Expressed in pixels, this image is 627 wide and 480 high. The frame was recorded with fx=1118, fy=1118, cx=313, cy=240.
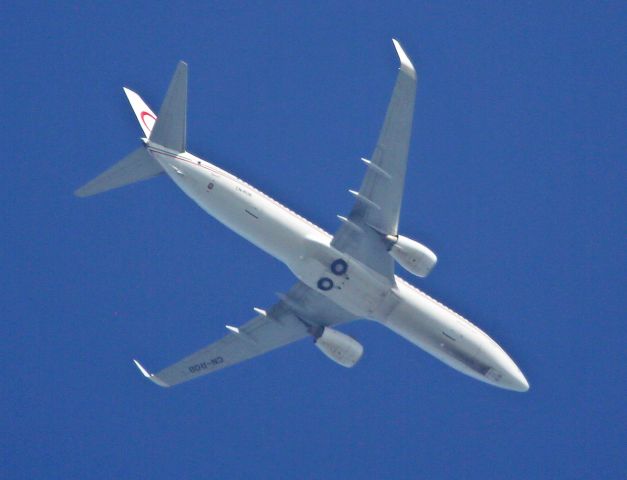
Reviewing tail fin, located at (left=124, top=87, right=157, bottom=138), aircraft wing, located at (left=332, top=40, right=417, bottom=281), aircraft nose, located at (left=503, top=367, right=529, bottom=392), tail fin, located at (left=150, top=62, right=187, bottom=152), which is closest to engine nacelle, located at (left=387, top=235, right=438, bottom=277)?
aircraft wing, located at (left=332, top=40, right=417, bottom=281)

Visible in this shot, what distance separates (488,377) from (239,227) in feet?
A: 45.3

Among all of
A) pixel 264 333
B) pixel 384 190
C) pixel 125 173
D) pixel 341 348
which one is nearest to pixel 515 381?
pixel 341 348

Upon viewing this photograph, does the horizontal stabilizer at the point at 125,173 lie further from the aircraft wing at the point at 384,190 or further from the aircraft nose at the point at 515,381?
the aircraft nose at the point at 515,381

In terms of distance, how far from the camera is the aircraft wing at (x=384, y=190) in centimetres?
4447

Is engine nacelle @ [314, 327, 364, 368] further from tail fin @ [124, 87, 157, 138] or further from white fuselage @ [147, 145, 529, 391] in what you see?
tail fin @ [124, 87, 157, 138]

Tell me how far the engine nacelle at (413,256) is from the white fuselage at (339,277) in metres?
1.93

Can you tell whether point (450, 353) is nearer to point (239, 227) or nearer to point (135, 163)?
point (239, 227)

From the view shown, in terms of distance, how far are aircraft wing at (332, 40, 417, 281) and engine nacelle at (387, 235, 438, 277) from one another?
53 centimetres

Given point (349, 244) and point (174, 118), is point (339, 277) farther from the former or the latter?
point (174, 118)

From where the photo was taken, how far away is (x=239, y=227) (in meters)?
49.2

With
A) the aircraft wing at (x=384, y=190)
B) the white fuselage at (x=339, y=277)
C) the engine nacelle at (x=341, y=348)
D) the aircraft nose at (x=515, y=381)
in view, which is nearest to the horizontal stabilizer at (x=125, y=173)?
the white fuselage at (x=339, y=277)

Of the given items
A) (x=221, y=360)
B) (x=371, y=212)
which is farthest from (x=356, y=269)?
(x=221, y=360)

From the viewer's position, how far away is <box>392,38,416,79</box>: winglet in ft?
144

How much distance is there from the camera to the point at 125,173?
49.5m
